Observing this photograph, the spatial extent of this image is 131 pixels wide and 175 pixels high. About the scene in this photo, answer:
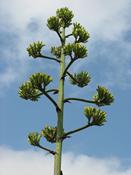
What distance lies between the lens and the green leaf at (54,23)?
1875 centimetres

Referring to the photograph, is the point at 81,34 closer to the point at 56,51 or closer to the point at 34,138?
the point at 56,51

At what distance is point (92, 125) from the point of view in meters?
16.1

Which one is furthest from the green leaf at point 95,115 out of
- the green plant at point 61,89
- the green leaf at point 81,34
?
the green leaf at point 81,34

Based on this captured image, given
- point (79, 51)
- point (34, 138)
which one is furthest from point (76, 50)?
point (34, 138)

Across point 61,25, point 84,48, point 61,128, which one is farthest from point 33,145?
point 61,25

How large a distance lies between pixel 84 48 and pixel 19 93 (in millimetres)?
2706

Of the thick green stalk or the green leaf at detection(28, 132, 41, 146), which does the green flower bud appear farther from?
the green leaf at detection(28, 132, 41, 146)

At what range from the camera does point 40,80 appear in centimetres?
1653

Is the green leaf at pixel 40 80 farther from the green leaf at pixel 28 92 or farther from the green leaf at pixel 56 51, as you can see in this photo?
the green leaf at pixel 56 51

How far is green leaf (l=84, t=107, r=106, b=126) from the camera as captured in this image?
1602 cm

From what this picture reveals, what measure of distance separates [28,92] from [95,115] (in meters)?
2.47

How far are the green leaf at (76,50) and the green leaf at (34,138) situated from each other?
9.94 feet

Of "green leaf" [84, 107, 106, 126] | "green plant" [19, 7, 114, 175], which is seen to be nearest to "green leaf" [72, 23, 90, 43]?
"green plant" [19, 7, 114, 175]

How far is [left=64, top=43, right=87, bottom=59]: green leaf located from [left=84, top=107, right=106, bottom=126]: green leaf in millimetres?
2106
